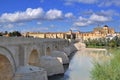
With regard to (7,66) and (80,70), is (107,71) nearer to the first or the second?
(7,66)

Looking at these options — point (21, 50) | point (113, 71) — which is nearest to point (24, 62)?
point (21, 50)

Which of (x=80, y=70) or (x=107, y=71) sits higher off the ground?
(x=107, y=71)

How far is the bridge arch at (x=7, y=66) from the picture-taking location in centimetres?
1636

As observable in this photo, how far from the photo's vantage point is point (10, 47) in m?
16.9

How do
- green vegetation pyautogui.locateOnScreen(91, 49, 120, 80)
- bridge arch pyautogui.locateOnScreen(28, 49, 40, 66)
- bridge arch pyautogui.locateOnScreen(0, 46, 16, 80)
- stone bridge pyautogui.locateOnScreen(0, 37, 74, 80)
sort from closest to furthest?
1. green vegetation pyautogui.locateOnScreen(91, 49, 120, 80)
2. stone bridge pyautogui.locateOnScreen(0, 37, 74, 80)
3. bridge arch pyautogui.locateOnScreen(0, 46, 16, 80)
4. bridge arch pyautogui.locateOnScreen(28, 49, 40, 66)

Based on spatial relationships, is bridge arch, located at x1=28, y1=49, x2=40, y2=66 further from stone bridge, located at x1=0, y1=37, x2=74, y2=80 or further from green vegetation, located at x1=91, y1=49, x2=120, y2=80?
green vegetation, located at x1=91, y1=49, x2=120, y2=80

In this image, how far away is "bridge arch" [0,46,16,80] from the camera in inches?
644

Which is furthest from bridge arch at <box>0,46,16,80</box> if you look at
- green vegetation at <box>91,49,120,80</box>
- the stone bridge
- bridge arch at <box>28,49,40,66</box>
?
bridge arch at <box>28,49,40,66</box>

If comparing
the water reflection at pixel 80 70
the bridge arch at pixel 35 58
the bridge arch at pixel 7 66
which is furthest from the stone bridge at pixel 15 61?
the bridge arch at pixel 35 58

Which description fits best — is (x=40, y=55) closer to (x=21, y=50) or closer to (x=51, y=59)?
(x=51, y=59)

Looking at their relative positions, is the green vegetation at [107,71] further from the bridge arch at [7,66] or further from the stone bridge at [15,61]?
the bridge arch at [7,66]

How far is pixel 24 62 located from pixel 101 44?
229ft

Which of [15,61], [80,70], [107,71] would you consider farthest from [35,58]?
[107,71]

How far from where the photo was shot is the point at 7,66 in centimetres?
1711
